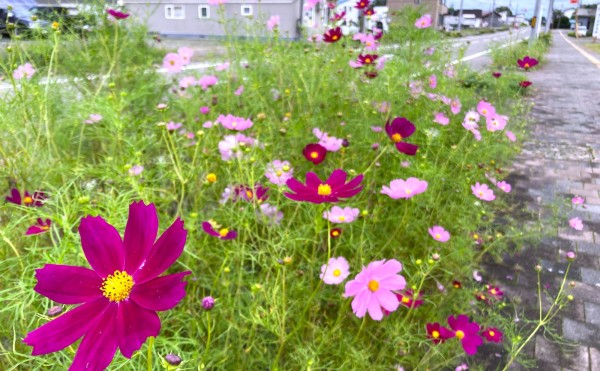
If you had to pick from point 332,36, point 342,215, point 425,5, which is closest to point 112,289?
point 342,215

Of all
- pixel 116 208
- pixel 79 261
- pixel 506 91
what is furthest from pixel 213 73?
pixel 506 91

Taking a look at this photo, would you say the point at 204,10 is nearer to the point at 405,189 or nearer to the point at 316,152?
the point at 316,152

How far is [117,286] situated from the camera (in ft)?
1.76

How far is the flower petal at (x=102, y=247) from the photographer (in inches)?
21.6

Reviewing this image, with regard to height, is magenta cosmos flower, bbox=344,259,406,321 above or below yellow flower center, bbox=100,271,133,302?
below

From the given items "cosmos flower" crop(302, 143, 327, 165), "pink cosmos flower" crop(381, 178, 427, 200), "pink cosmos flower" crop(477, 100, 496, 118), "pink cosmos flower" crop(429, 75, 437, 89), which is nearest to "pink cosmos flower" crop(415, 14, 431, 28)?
"pink cosmos flower" crop(429, 75, 437, 89)

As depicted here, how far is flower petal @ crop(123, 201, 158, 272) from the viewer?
540mm

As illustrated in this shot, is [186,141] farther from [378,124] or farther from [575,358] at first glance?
[575,358]

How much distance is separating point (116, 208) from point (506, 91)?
13.0 feet

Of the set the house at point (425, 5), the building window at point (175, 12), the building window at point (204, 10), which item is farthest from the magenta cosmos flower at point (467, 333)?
the building window at point (175, 12)

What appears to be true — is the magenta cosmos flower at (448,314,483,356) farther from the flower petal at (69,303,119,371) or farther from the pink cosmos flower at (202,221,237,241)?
the flower petal at (69,303,119,371)

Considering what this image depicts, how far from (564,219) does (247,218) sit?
2.09 metres

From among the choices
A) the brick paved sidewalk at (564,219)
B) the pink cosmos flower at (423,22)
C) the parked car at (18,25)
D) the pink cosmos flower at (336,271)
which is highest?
the pink cosmos flower at (423,22)

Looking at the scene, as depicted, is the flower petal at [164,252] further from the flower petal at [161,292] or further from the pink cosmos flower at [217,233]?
the pink cosmos flower at [217,233]
